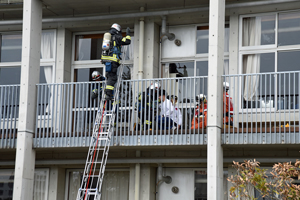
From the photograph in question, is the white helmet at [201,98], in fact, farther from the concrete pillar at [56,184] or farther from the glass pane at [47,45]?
the glass pane at [47,45]

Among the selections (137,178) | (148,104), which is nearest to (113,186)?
(137,178)

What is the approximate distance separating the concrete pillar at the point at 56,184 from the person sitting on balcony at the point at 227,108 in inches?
194

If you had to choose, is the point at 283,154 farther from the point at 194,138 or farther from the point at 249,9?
the point at 249,9

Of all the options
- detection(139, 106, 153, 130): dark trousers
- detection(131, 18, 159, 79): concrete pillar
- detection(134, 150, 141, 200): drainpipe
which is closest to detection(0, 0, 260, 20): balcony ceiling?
detection(131, 18, 159, 79): concrete pillar

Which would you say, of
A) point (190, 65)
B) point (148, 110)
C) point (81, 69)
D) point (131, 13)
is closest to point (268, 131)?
point (148, 110)

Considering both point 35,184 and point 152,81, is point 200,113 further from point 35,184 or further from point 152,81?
point 35,184

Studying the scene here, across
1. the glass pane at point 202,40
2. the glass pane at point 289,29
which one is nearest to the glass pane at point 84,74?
the glass pane at point 202,40

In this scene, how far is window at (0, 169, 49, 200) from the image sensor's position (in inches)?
555

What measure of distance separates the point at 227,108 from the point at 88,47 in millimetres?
4908

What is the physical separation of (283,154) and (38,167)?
6512 millimetres

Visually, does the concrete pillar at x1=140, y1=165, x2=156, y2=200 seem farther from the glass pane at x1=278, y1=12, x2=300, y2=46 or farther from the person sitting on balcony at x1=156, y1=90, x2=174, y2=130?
the glass pane at x1=278, y1=12, x2=300, y2=46

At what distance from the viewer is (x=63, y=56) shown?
14477 mm

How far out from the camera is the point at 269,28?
13211 millimetres

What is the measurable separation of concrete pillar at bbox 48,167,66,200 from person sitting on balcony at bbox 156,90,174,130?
11.7ft
